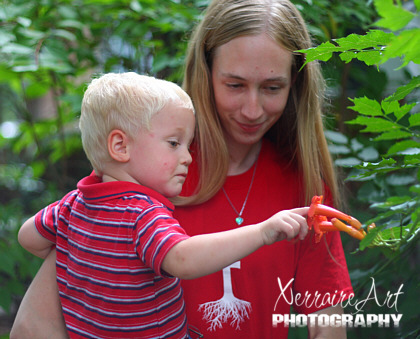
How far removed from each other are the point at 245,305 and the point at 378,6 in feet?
4.21

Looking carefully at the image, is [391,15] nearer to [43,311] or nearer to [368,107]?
[368,107]

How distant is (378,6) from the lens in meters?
0.84

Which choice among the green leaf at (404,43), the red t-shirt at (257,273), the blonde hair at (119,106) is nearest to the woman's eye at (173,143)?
the blonde hair at (119,106)

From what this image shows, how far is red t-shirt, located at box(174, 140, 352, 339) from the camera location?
184 centimetres

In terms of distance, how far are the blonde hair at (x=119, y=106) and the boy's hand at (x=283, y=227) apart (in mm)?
469

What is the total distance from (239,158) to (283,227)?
90cm

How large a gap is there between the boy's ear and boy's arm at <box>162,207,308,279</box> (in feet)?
1.19

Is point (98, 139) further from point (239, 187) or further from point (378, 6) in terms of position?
point (378, 6)

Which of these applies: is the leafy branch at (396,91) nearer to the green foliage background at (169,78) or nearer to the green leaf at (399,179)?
the green foliage background at (169,78)

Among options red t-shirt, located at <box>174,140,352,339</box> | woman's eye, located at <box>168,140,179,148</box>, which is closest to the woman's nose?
red t-shirt, located at <box>174,140,352,339</box>

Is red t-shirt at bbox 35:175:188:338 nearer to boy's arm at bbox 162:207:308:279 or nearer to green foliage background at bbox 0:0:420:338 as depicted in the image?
boy's arm at bbox 162:207:308:279

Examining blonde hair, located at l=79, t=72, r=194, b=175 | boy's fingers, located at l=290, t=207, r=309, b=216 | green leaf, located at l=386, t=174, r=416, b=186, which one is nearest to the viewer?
boy's fingers, located at l=290, t=207, r=309, b=216

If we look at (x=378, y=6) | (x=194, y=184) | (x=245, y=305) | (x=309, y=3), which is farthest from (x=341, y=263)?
(x=378, y=6)

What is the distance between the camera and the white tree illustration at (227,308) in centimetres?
182
